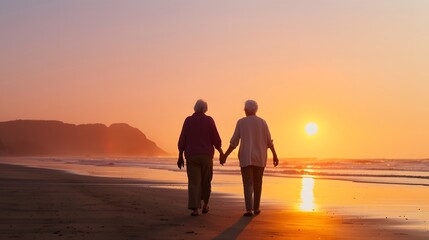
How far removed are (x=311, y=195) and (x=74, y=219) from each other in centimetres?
885

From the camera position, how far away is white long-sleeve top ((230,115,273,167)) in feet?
36.9

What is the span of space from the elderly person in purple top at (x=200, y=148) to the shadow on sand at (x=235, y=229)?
1.03 metres

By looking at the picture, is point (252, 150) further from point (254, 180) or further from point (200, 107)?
point (200, 107)

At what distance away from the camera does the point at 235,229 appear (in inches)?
348

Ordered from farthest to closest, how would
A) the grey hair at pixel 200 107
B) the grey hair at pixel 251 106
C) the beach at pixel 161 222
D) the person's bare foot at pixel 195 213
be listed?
the grey hair at pixel 251 106 → the grey hair at pixel 200 107 → the person's bare foot at pixel 195 213 → the beach at pixel 161 222

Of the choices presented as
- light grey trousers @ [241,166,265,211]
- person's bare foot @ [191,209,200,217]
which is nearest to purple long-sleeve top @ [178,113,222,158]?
light grey trousers @ [241,166,265,211]

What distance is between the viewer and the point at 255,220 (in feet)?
33.4

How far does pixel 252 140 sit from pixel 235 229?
2.84 m

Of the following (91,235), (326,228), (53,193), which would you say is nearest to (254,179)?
(326,228)

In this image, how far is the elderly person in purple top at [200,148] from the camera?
1112 centimetres

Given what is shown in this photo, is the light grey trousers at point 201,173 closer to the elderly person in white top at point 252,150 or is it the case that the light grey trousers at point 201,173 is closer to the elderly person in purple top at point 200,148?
the elderly person in purple top at point 200,148

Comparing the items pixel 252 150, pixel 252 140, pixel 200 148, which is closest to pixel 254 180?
pixel 252 150

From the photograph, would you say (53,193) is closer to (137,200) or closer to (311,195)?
(137,200)

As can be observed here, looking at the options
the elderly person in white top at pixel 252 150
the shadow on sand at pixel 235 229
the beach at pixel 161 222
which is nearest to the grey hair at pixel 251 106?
the elderly person in white top at pixel 252 150
